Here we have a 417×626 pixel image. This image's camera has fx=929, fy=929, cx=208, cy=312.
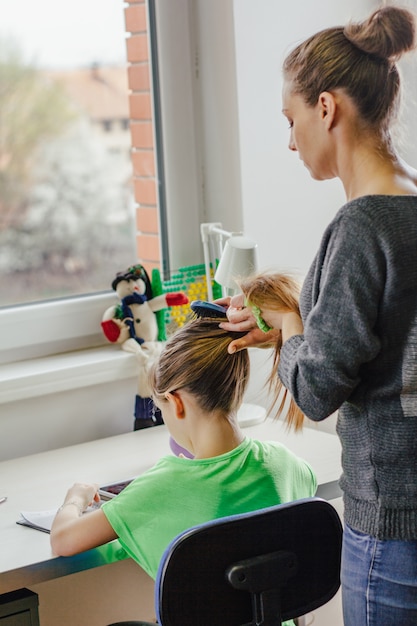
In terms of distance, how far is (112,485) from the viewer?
1754 mm

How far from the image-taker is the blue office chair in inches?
50.9

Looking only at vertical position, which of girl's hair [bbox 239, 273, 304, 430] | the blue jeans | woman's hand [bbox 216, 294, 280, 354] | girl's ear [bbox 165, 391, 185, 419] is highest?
girl's hair [bbox 239, 273, 304, 430]

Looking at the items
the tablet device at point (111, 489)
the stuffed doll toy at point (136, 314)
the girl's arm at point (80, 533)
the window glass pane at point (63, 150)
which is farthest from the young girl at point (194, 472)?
the window glass pane at point (63, 150)

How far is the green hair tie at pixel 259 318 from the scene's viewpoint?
4.51 feet

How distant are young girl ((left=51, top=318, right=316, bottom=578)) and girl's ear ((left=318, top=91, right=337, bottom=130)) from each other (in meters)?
0.40

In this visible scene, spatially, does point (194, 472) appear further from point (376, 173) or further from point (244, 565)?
point (376, 173)

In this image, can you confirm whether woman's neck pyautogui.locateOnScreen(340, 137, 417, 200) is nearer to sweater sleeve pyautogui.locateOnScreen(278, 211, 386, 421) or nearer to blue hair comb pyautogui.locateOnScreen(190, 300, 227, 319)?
sweater sleeve pyautogui.locateOnScreen(278, 211, 386, 421)

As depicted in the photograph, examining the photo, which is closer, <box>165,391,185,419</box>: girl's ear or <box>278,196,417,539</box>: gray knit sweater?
<box>278,196,417,539</box>: gray knit sweater

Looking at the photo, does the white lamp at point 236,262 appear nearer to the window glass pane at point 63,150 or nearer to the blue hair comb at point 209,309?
the blue hair comb at point 209,309

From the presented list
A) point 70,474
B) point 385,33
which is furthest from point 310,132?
point 70,474

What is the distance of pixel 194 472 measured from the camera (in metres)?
1.45

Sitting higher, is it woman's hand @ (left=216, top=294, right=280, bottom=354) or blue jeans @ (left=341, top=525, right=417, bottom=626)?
woman's hand @ (left=216, top=294, right=280, bottom=354)

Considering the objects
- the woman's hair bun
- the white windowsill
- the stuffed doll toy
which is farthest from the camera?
the stuffed doll toy

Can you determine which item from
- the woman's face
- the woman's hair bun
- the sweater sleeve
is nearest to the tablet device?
the sweater sleeve
